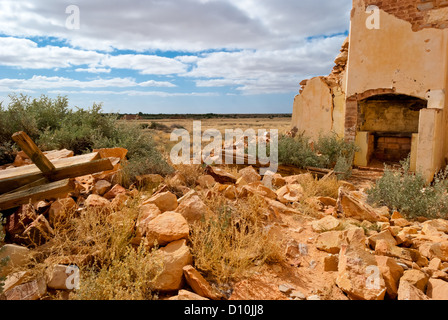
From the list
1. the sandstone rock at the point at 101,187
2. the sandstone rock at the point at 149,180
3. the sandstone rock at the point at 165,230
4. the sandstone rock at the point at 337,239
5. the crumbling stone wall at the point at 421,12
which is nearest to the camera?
the sandstone rock at the point at 165,230

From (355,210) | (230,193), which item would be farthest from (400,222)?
(230,193)

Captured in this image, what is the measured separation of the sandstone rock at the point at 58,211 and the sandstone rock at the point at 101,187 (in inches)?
28.6

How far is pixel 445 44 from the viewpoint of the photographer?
7.62m

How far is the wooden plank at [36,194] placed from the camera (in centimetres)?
327

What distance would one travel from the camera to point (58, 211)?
3461mm

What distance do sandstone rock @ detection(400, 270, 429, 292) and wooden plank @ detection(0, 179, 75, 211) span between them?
3.60 m

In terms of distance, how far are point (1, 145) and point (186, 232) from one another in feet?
15.5

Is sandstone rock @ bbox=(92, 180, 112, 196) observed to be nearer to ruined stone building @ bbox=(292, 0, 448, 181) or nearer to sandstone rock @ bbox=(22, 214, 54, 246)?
sandstone rock @ bbox=(22, 214, 54, 246)

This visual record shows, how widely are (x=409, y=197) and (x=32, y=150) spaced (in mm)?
5742

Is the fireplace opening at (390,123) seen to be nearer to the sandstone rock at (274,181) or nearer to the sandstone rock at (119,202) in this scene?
the sandstone rock at (274,181)

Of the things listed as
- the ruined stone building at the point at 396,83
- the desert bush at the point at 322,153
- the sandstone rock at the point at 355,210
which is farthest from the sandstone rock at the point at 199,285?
the ruined stone building at the point at 396,83

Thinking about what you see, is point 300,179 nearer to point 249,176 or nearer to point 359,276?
point 249,176
